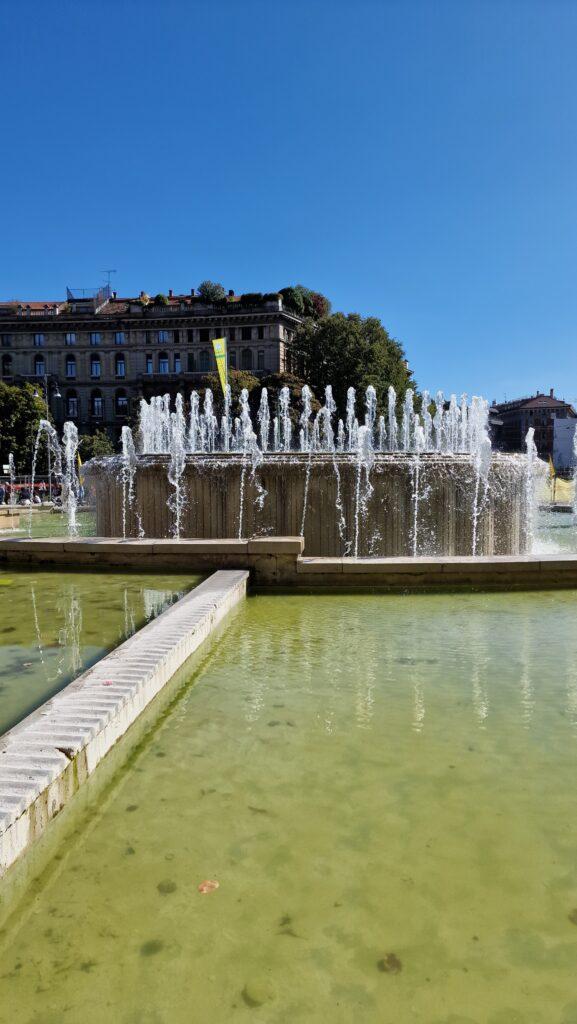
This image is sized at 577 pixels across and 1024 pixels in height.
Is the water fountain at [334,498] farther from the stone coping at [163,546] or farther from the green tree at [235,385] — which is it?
the green tree at [235,385]

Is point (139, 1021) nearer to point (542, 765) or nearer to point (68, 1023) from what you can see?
point (68, 1023)

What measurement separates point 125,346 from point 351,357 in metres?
32.2

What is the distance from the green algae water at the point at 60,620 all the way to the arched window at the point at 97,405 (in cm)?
6614

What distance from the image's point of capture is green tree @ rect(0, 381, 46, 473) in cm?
4591

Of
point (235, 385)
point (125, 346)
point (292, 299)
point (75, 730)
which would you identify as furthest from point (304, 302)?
point (75, 730)

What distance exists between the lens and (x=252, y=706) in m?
4.10

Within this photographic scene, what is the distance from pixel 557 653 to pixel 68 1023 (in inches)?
166

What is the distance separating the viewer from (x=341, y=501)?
9.77 metres

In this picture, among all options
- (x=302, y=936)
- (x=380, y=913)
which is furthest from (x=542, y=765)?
(x=302, y=936)

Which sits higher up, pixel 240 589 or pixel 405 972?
pixel 240 589

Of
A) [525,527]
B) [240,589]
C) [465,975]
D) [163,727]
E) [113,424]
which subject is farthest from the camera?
[113,424]

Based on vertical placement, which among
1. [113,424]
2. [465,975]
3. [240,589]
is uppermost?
[113,424]

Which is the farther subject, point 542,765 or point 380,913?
point 542,765

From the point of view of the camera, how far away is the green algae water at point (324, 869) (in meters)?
1.94
